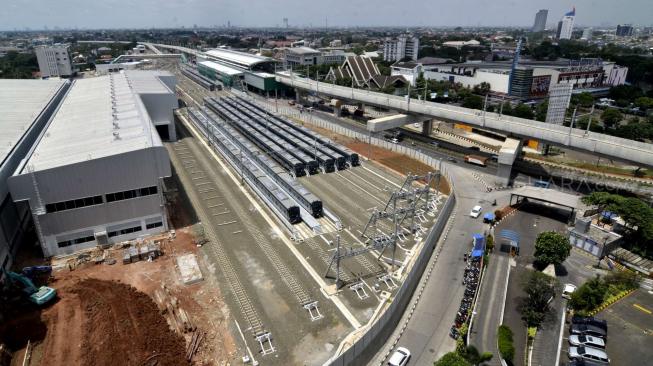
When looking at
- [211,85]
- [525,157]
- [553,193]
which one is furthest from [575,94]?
[211,85]

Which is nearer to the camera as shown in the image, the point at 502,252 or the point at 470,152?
the point at 502,252

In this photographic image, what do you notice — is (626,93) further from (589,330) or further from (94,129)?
(94,129)

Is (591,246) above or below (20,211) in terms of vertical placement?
below

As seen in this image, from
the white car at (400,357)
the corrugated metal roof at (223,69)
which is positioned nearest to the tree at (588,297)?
the white car at (400,357)

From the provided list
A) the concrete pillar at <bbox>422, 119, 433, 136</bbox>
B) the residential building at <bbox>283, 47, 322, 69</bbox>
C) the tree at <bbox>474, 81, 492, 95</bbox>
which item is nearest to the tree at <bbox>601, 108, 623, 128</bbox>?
the tree at <bbox>474, 81, 492, 95</bbox>

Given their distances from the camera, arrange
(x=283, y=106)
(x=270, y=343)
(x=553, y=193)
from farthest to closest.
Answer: (x=283, y=106) → (x=553, y=193) → (x=270, y=343)

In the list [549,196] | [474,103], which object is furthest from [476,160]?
[474,103]

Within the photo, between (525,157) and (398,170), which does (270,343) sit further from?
(525,157)
